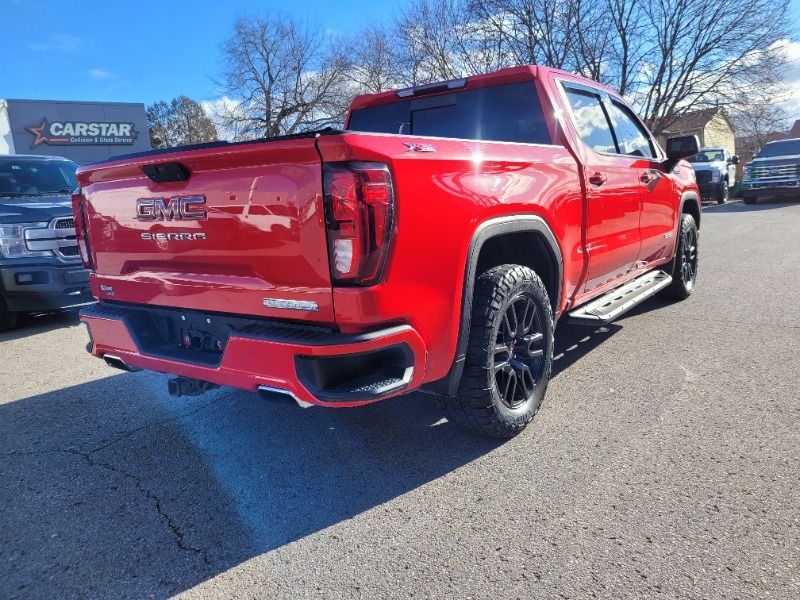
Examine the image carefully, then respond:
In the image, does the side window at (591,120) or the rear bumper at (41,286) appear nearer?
the side window at (591,120)

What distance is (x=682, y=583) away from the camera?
2.03 m

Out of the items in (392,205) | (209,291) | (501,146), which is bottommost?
(209,291)

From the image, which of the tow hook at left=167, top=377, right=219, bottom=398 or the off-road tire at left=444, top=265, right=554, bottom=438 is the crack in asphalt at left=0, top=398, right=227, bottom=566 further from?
the off-road tire at left=444, top=265, right=554, bottom=438

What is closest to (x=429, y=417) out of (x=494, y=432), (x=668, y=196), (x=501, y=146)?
(x=494, y=432)

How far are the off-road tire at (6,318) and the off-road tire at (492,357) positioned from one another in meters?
5.36

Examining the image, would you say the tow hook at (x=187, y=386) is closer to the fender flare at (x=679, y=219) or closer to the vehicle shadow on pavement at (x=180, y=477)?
the vehicle shadow on pavement at (x=180, y=477)

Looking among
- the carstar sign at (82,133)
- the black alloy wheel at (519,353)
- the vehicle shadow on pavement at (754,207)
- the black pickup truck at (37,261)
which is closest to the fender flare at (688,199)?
the black alloy wheel at (519,353)

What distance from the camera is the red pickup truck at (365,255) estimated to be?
2254mm

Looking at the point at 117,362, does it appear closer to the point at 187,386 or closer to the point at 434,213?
the point at 187,386

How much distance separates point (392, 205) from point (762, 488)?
2045mm

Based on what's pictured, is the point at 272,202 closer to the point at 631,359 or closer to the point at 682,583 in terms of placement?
the point at 682,583

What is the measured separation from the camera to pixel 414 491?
2.72 metres

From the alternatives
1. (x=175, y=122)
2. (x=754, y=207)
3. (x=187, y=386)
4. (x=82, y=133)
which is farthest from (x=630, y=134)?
(x=175, y=122)

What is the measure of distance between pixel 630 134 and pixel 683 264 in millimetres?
1761
